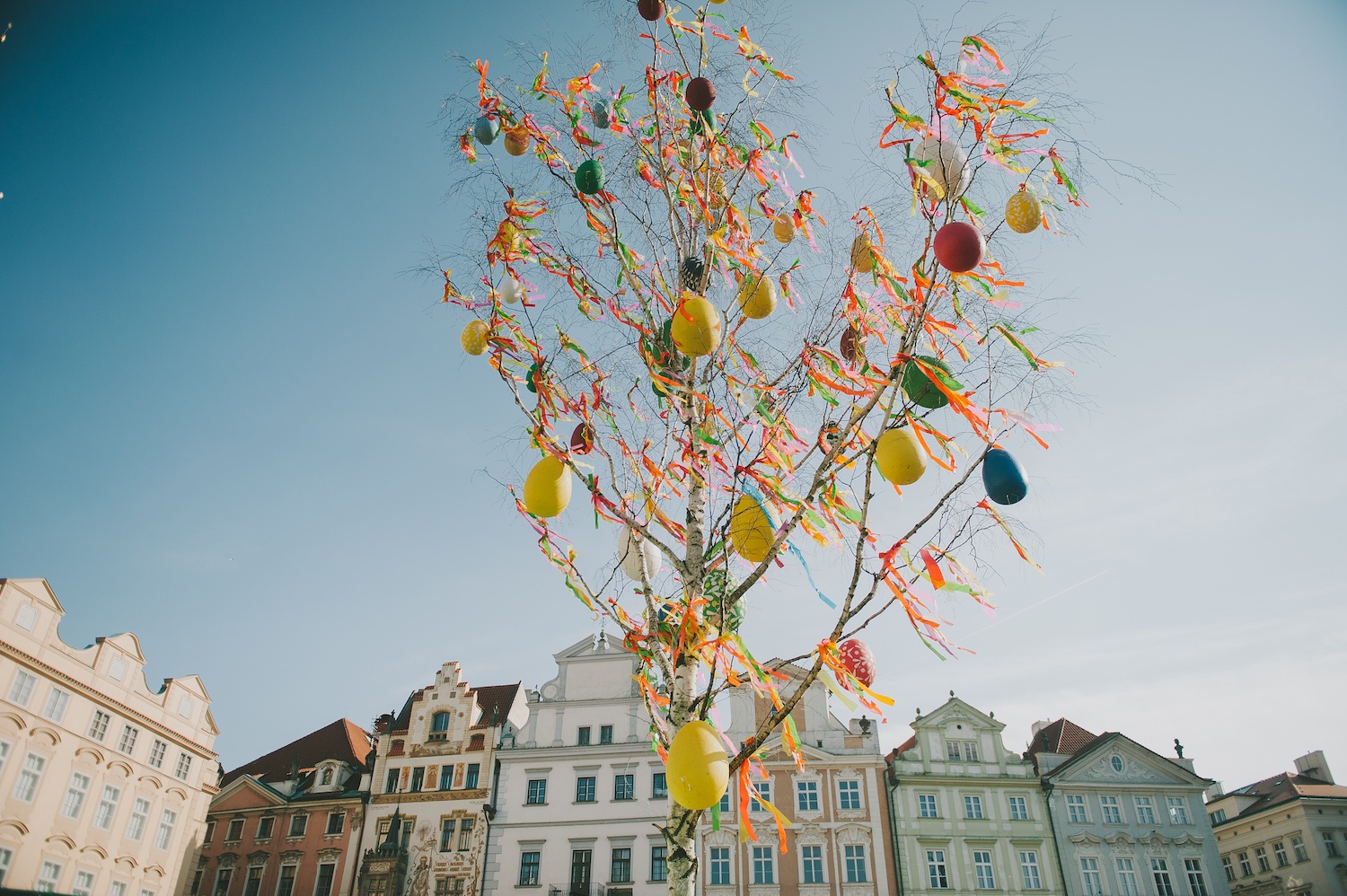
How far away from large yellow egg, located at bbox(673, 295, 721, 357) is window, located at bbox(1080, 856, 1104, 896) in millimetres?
22303

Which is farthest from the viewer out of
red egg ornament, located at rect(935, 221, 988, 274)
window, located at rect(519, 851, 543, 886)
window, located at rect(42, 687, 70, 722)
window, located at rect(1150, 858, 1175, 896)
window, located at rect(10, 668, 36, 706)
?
window, located at rect(1150, 858, 1175, 896)

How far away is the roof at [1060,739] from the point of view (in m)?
22.6

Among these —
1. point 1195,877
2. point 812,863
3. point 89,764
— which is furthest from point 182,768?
point 1195,877

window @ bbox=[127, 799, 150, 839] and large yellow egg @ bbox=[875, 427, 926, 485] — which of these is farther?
window @ bbox=[127, 799, 150, 839]

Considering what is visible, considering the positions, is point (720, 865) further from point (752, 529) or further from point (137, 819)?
point (752, 529)

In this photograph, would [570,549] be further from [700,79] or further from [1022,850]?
[1022,850]

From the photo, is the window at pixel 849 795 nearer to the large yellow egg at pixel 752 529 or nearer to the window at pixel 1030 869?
the window at pixel 1030 869

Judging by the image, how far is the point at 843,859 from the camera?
19234 millimetres

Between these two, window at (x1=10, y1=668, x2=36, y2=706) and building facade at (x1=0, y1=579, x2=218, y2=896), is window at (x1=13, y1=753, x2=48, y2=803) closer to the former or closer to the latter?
building facade at (x1=0, y1=579, x2=218, y2=896)

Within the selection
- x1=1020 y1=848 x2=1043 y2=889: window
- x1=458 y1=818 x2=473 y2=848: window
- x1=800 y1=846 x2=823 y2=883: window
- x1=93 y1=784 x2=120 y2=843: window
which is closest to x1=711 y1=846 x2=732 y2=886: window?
x1=800 y1=846 x2=823 y2=883: window

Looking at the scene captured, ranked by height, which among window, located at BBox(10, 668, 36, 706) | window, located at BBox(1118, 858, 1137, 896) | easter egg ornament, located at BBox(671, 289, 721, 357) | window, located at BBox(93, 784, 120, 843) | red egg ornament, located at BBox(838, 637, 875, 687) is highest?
window, located at BBox(10, 668, 36, 706)

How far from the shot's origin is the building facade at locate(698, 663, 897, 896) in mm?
A: 18922

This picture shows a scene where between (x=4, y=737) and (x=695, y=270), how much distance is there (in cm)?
2107

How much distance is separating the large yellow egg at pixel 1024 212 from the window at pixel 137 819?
1012 inches
